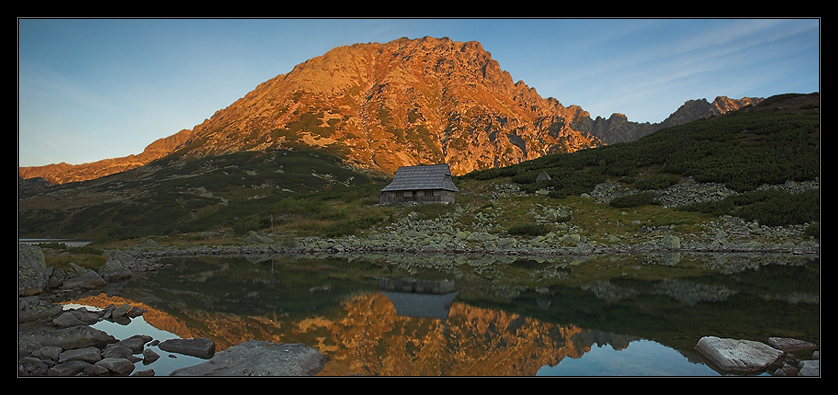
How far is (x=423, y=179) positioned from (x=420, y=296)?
42162 millimetres

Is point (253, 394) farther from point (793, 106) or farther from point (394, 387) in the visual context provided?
point (793, 106)

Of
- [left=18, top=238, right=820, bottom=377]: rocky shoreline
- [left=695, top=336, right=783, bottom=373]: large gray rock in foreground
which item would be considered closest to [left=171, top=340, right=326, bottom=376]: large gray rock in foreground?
[left=18, top=238, right=820, bottom=377]: rocky shoreline

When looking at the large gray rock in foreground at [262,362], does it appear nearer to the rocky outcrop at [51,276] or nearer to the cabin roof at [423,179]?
the rocky outcrop at [51,276]

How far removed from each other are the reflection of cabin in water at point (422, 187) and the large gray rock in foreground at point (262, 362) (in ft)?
156

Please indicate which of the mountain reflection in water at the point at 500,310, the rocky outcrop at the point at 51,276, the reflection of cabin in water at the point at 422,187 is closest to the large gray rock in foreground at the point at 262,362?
the mountain reflection in water at the point at 500,310

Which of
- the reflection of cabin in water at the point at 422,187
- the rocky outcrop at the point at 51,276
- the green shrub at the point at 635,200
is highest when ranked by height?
the reflection of cabin in water at the point at 422,187

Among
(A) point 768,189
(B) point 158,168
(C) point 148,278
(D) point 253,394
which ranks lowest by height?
(C) point 148,278

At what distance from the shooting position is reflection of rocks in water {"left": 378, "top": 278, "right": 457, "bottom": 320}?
1625cm

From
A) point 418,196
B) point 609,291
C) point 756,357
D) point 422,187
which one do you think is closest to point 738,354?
point 756,357

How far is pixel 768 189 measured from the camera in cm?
4288

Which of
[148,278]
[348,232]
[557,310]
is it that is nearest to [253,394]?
[557,310]

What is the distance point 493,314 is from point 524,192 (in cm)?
4309

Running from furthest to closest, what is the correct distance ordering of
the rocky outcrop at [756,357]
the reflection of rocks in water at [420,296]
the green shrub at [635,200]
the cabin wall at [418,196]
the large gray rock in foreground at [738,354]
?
1. the cabin wall at [418,196]
2. the green shrub at [635,200]
3. the reflection of rocks in water at [420,296]
4. the large gray rock in foreground at [738,354]
5. the rocky outcrop at [756,357]

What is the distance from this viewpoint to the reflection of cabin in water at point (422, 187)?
58.8 m
